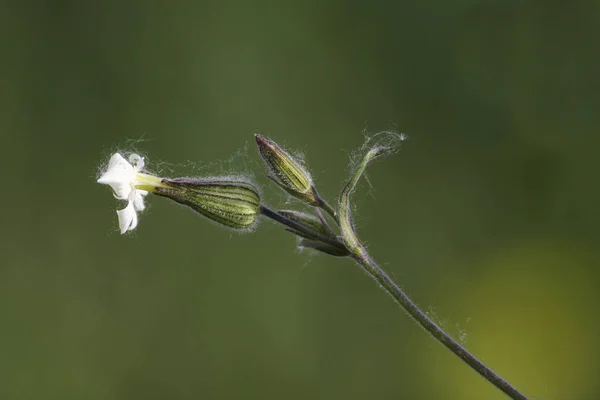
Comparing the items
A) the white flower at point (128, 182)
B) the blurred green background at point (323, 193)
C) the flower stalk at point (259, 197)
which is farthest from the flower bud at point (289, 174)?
the blurred green background at point (323, 193)

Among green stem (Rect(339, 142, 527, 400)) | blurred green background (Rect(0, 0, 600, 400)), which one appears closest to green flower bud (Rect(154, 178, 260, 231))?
green stem (Rect(339, 142, 527, 400))

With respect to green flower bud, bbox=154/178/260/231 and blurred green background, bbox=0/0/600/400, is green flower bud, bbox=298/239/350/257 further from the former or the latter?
blurred green background, bbox=0/0/600/400

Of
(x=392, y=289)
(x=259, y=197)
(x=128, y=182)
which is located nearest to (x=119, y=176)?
(x=128, y=182)

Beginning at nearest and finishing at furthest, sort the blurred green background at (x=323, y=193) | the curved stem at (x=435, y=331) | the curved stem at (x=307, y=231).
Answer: the curved stem at (x=435, y=331) < the curved stem at (x=307, y=231) < the blurred green background at (x=323, y=193)

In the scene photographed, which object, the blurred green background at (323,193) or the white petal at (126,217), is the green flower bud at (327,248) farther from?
the blurred green background at (323,193)

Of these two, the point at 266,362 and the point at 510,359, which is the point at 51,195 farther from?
the point at 510,359

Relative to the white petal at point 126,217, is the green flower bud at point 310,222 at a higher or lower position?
higher
